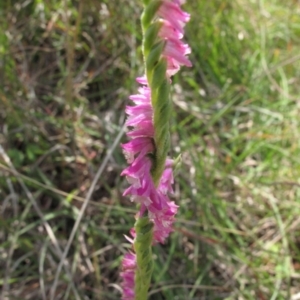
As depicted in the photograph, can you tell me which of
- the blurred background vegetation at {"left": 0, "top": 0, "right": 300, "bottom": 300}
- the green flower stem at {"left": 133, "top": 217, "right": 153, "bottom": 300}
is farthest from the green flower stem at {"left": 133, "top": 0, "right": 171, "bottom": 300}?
the blurred background vegetation at {"left": 0, "top": 0, "right": 300, "bottom": 300}

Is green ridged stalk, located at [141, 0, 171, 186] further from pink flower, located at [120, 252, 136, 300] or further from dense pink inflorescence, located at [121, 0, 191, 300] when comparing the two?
pink flower, located at [120, 252, 136, 300]

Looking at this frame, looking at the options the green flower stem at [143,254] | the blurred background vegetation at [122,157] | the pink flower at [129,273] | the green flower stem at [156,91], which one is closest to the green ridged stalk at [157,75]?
the green flower stem at [156,91]

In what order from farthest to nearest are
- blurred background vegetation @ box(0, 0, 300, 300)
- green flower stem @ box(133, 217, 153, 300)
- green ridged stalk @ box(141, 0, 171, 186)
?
blurred background vegetation @ box(0, 0, 300, 300)
green flower stem @ box(133, 217, 153, 300)
green ridged stalk @ box(141, 0, 171, 186)

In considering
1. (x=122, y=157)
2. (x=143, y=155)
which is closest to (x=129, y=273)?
(x=143, y=155)

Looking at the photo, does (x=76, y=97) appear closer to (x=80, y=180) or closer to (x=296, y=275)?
(x=80, y=180)

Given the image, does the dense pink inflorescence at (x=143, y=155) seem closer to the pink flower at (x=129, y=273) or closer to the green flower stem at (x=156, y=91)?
the green flower stem at (x=156, y=91)

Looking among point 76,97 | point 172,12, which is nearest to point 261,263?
point 76,97

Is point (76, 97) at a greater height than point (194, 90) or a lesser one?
greater
